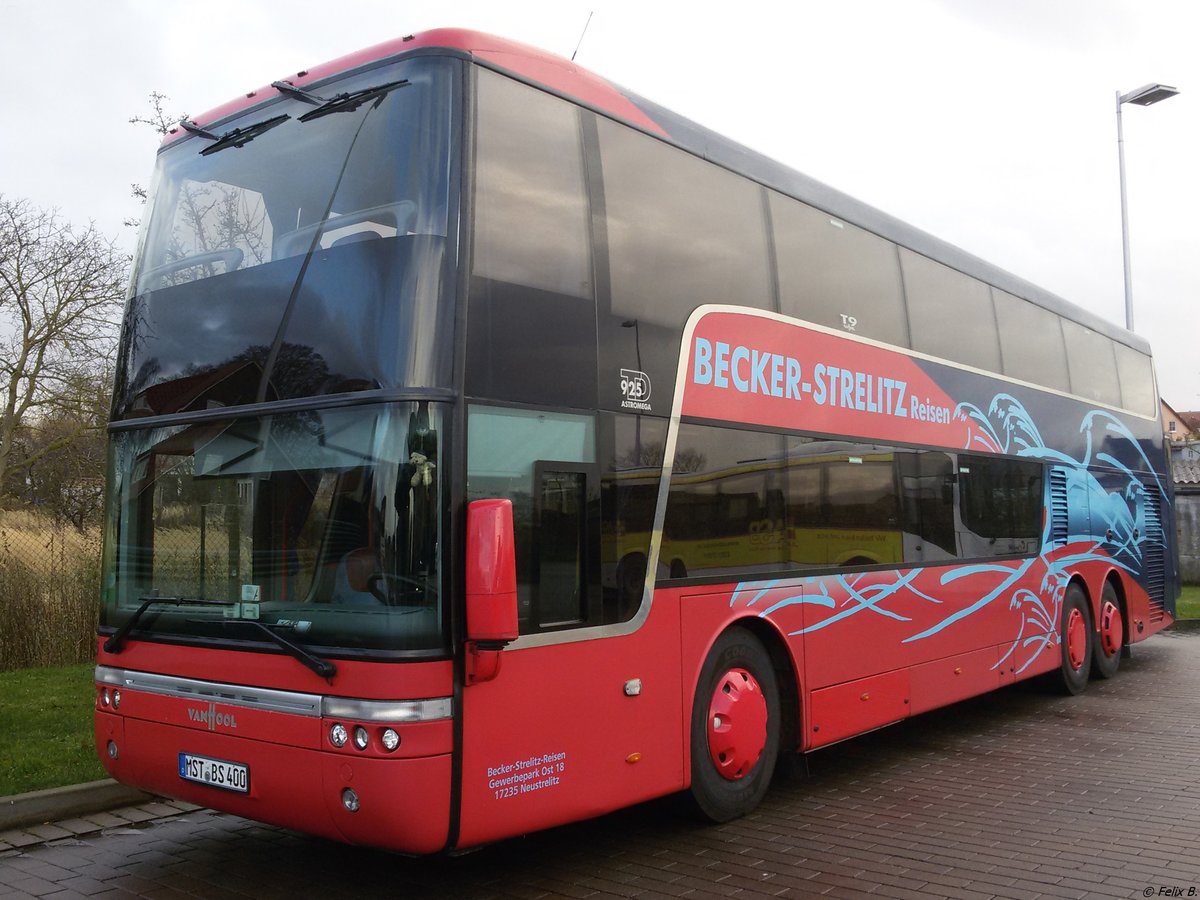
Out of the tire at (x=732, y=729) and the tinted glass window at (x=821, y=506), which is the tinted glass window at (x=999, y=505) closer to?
the tinted glass window at (x=821, y=506)

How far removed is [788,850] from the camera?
6215mm

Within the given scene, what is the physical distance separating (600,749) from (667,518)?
4.38ft

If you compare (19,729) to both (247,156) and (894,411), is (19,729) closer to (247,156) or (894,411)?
(247,156)

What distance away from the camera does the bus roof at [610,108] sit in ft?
17.8

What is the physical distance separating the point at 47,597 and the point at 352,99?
27.9ft

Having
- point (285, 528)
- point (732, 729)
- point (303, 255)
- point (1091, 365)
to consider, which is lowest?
point (732, 729)

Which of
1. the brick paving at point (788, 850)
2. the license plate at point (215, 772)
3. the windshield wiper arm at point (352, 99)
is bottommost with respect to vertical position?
the brick paving at point (788, 850)

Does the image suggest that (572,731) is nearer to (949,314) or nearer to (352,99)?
(352,99)

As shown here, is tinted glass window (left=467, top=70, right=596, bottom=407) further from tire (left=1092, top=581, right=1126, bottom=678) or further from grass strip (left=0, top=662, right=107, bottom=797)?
tire (left=1092, top=581, right=1126, bottom=678)

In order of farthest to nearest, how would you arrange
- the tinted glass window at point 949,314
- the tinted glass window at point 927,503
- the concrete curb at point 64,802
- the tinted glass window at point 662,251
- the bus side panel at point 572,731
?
the tinted glass window at point 949,314 < the tinted glass window at point 927,503 < the concrete curb at point 64,802 < the tinted glass window at point 662,251 < the bus side panel at point 572,731

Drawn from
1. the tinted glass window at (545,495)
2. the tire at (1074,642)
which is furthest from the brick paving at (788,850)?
the tire at (1074,642)

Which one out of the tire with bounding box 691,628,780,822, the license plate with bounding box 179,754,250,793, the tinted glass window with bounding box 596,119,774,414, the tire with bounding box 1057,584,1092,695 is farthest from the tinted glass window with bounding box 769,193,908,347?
the tire with bounding box 1057,584,1092,695

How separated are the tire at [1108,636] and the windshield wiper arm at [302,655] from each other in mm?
10585

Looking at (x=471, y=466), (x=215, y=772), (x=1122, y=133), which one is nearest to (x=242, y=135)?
(x=471, y=466)
